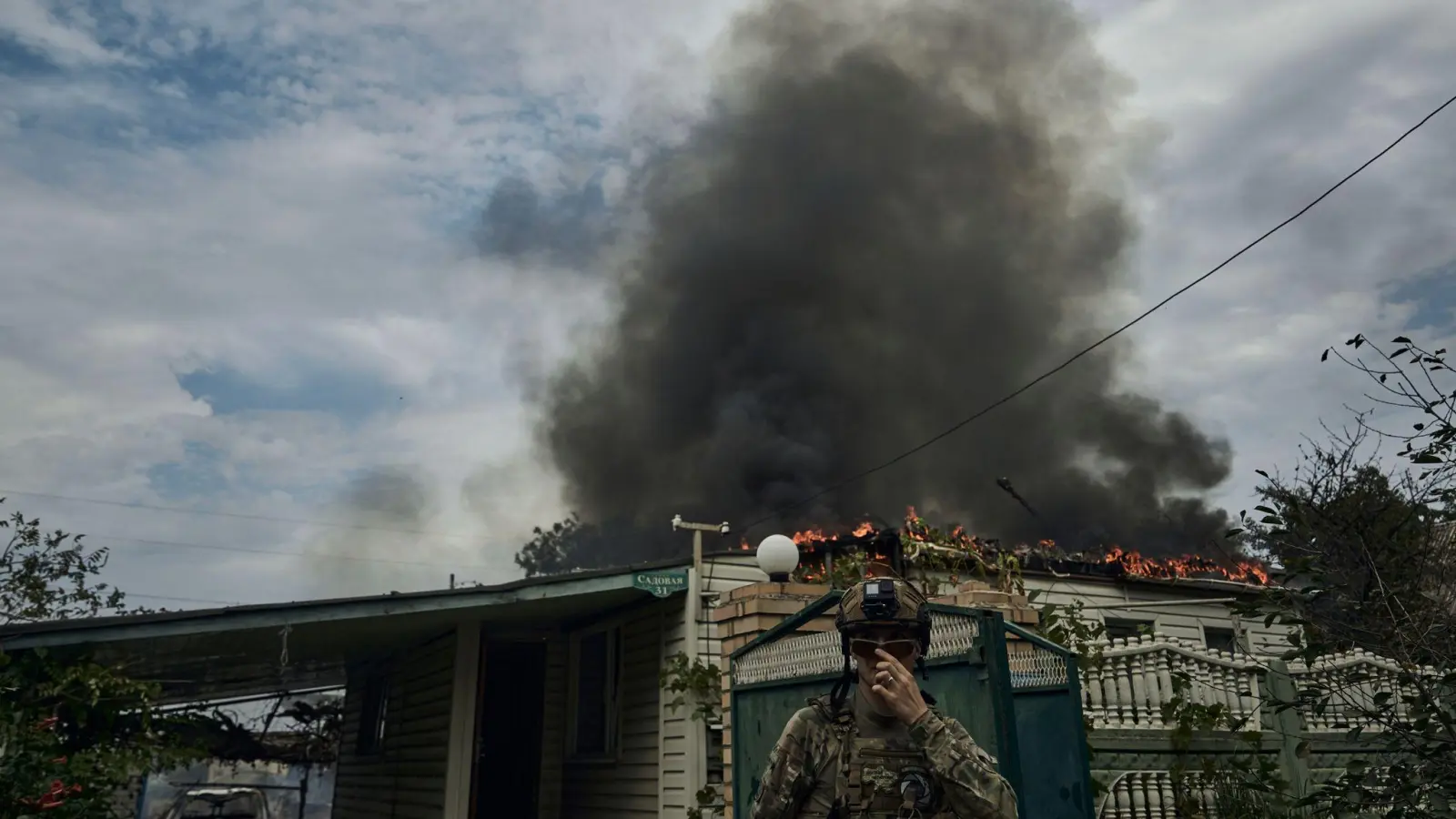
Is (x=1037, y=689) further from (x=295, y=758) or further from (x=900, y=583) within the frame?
(x=295, y=758)

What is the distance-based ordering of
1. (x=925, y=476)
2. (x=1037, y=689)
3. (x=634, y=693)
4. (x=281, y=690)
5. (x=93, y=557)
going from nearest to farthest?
(x=1037, y=689) < (x=634, y=693) < (x=281, y=690) < (x=93, y=557) < (x=925, y=476)

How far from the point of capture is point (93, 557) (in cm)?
1711

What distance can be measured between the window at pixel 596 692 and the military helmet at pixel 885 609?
259 inches

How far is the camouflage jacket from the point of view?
266cm

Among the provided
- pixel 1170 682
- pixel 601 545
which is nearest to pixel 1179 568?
pixel 1170 682

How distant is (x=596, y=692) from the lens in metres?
9.63

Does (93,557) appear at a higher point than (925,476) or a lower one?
lower

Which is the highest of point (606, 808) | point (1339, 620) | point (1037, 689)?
point (1339, 620)

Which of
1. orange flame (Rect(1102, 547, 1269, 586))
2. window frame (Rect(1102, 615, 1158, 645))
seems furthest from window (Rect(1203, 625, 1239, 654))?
window frame (Rect(1102, 615, 1158, 645))

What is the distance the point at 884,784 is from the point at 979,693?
1213mm

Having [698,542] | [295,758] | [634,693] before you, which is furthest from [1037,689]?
[295,758]

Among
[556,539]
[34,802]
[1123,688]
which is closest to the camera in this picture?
[34,802]

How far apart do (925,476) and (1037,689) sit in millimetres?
20188

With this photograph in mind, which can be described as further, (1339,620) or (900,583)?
(1339,620)
